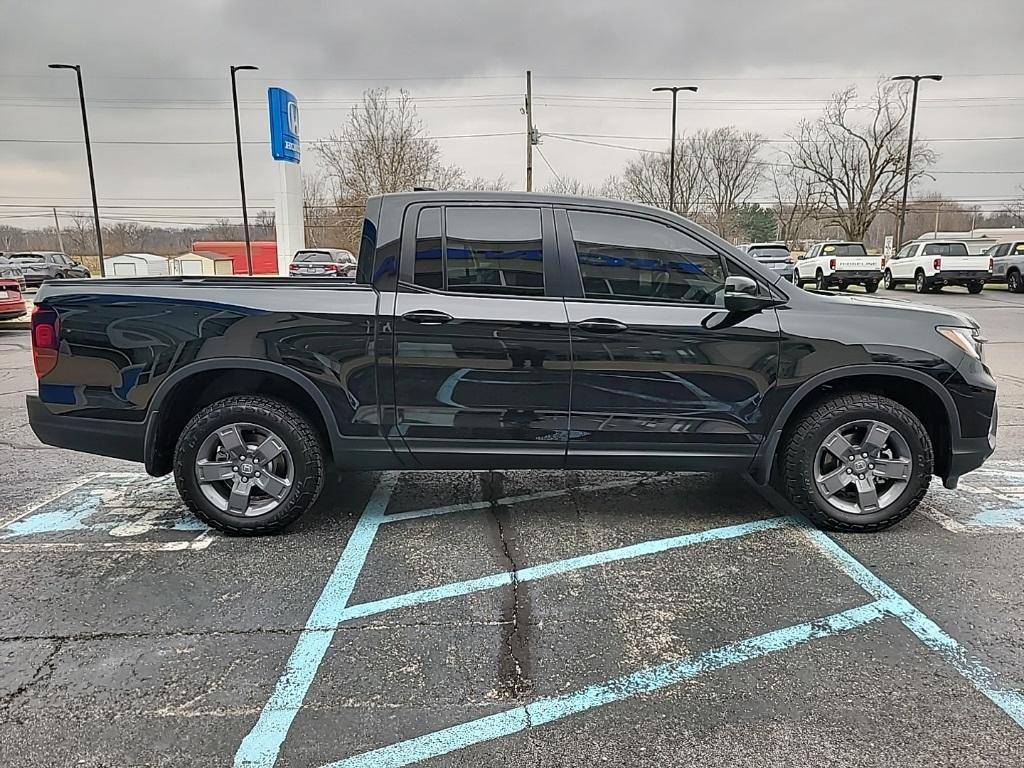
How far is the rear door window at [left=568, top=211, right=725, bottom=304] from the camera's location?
3.79 meters

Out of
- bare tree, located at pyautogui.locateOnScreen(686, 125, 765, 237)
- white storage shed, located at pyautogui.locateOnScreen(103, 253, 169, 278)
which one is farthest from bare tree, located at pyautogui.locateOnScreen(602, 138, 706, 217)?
white storage shed, located at pyautogui.locateOnScreen(103, 253, 169, 278)

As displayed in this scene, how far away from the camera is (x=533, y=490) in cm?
472

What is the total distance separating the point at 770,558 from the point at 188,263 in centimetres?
4513

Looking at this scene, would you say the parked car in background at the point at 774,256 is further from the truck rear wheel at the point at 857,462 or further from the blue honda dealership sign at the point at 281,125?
the truck rear wheel at the point at 857,462

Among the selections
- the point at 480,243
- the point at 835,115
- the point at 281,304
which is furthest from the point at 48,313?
the point at 835,115

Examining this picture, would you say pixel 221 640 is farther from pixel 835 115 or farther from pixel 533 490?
pixel 835 115

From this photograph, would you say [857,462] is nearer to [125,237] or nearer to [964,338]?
[964,338]

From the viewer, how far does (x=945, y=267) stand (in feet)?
77.6

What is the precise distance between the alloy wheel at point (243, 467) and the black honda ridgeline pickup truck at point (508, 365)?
12mm

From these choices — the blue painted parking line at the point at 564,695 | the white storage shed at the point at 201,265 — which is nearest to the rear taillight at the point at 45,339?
the blue painted parking line at the point at 564,695

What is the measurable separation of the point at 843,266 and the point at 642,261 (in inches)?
967

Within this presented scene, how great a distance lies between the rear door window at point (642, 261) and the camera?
12.4ft

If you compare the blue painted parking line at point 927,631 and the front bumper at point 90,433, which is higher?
the front bumper at point 90,433

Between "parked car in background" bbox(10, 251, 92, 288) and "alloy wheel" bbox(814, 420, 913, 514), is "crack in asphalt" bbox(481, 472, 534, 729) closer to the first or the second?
"alloy wheel" bbox(814, 420, 913, 514)
